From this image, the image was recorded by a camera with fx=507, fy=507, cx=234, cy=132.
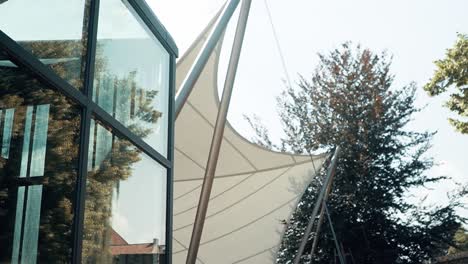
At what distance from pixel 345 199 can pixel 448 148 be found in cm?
368

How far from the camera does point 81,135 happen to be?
Result: 7.97 feet

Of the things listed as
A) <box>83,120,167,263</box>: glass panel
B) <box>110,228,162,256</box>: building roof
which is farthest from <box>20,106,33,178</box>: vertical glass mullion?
<box>110,228,162,256</box>: building roof

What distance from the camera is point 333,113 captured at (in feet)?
47.7

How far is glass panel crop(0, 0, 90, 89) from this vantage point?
2.01 meters

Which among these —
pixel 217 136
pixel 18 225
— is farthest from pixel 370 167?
pixel 18 225

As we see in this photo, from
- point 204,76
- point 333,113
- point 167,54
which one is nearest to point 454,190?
point 333,113

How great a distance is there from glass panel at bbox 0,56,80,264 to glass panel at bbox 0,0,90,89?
13 cm

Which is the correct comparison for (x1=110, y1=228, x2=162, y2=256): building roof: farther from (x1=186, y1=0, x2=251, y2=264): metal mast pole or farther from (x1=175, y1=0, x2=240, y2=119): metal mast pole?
(x1=186, y1=0, x2=251, y2=264): metal mast pole

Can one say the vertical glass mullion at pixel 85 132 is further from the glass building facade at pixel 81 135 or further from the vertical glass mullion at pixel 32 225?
the vertical glass mullion at pixel 32 225

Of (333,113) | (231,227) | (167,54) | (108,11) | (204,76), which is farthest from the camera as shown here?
(333,113)

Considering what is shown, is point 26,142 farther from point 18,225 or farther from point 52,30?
point 52,30

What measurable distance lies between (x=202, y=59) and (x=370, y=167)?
10.1 meters

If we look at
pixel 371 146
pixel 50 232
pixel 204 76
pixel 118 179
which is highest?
pixel 371 146

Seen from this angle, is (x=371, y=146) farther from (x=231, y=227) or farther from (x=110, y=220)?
(x=110, y=220)
